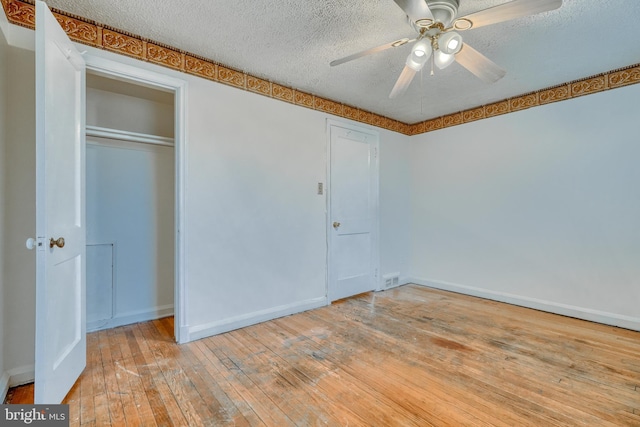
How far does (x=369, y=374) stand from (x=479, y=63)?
2.17m

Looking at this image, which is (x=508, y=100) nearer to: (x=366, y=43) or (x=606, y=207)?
(x=606, y=207)

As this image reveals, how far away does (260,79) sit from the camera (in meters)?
2.93

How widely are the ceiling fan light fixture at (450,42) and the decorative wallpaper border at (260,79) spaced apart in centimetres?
180

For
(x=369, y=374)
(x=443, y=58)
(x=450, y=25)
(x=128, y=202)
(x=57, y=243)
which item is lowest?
(x=369, y=374)

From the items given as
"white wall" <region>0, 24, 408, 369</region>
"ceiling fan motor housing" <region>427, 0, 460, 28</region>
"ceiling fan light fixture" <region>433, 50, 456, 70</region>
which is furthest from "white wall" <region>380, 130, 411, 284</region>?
"ceiling fan motor housing" <region>427, 0, 460, 28</region>

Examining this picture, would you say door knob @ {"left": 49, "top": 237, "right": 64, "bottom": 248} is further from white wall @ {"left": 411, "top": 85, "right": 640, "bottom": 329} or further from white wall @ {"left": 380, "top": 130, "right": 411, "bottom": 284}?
white wall @ {"left": 411, "top": 85, "right": 640, "bottom": 329}

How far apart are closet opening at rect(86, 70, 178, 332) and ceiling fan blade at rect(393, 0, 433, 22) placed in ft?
6.86

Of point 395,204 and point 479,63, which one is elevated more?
point 479,63

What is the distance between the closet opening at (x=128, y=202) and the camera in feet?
9.07

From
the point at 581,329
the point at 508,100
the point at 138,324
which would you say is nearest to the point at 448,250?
the point at 581,329

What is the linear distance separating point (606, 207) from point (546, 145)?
2.76 feet

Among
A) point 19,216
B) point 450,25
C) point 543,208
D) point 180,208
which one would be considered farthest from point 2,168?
point 543,208

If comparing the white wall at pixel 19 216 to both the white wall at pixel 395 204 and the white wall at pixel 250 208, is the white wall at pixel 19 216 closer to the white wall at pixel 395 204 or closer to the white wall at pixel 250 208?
the white wall at pixel 250 208

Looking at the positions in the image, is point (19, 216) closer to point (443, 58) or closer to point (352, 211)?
point (443, 58)
